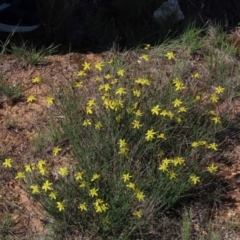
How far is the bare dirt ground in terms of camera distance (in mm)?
3766

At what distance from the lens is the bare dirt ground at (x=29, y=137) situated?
148 inches

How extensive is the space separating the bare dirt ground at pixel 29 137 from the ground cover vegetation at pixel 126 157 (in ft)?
0.19

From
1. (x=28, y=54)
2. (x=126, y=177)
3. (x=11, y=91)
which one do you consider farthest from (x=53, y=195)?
(x=28, y=54)

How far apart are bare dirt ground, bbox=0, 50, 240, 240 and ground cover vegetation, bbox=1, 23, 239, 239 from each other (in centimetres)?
6

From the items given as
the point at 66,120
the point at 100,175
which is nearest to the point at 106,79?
the point at 66,120

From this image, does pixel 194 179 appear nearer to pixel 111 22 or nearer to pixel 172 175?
pixel 172 175

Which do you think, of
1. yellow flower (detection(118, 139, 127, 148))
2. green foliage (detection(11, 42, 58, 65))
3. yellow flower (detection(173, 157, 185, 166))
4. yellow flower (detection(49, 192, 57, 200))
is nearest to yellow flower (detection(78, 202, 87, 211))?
yellow flower (detection(49, 192, 57, 200))

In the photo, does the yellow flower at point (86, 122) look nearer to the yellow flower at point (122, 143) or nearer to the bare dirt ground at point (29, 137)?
the yellow flower at point (122, 143)

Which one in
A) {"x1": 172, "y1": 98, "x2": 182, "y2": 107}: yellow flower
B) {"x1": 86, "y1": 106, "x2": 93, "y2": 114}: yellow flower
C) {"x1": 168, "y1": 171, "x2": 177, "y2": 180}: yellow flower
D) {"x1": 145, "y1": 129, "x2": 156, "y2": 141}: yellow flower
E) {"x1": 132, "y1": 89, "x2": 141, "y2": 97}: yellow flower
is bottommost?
{"x1": 168, "y1": 171, "x2": 177, "y2": 180}: yellow flower

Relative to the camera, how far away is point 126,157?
3645 mm

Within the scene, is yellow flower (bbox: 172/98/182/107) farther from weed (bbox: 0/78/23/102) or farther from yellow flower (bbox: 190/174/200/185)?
weed (bbox: 0/78/23/102)

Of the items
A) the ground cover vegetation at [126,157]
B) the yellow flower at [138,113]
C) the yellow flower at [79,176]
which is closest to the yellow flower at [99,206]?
the ground cover vegetation at [126,157]

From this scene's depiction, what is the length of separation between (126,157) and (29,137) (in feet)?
2.46

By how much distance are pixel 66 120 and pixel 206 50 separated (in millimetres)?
1273
